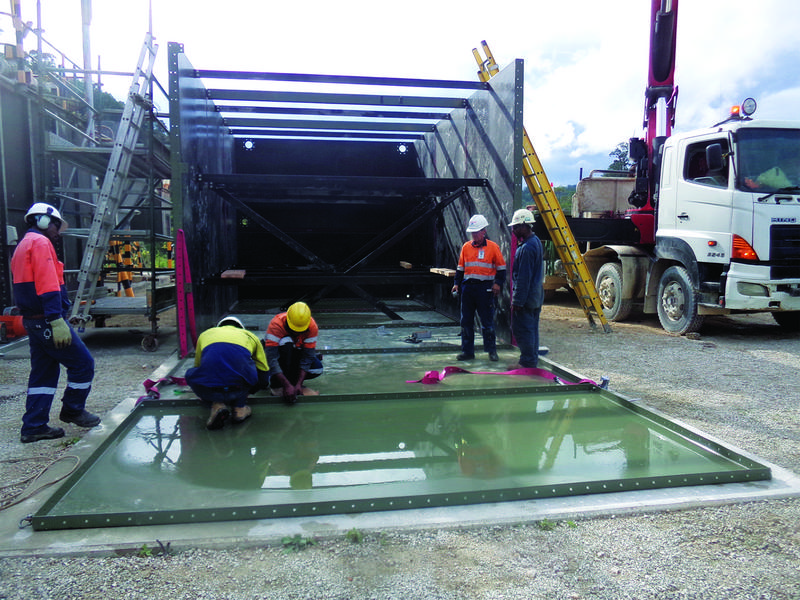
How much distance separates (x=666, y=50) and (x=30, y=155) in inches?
381

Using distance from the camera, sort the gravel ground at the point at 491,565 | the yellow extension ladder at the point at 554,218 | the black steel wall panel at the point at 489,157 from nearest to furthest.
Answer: the gravel ground at the point at 491,565 → the black steel wall panel at the point at 489,157 → the yellow extension ladder at the point at 554,218

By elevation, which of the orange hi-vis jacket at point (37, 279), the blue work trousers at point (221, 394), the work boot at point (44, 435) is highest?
→ the orange hi-vis jacket at point (37, 279)

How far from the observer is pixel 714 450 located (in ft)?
11.5

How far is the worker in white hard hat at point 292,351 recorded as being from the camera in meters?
4.30

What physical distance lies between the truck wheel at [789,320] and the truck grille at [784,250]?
1.64 meters

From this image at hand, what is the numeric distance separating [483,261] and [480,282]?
0.79 ft

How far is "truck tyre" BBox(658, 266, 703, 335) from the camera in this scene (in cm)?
812

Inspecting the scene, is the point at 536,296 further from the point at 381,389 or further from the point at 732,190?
the point at 732,190

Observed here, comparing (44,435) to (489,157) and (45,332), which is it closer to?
(45,332)

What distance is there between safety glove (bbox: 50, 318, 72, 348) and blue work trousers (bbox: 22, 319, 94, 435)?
0.25 feet

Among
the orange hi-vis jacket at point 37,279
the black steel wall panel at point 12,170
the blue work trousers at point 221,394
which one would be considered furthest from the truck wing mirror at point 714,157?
the black steel wall panel at point 12,170

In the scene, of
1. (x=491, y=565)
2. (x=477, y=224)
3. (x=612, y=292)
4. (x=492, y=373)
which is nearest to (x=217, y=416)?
(x=491, y=565)

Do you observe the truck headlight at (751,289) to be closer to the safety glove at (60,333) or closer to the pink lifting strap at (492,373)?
the pink lifting strap at (492,373)

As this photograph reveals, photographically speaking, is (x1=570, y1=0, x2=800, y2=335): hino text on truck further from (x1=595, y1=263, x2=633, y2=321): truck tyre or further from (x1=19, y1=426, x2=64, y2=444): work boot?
(x1=19, y1=426, x2=64, y2=444): work boot
